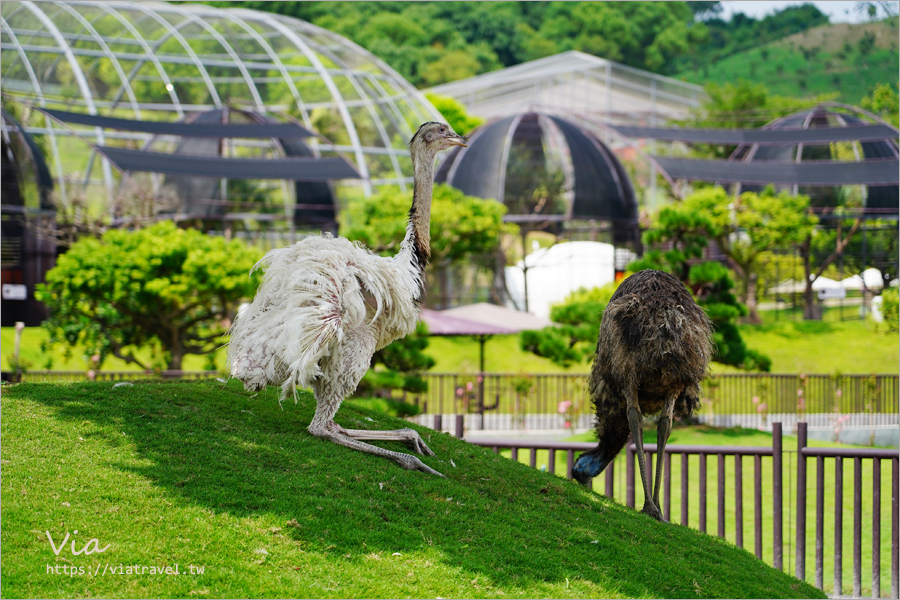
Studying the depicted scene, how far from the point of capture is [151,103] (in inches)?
995

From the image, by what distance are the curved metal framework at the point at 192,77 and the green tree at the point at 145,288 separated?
28.6ft

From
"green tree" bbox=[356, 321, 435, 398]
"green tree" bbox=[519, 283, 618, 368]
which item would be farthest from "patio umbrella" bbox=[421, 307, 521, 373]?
"green tree" bbox=[356, 321, 435, 398]

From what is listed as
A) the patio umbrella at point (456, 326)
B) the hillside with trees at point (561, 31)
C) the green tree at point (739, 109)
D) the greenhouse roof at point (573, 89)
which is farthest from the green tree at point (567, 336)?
the hillside with trees at point (561, 31)

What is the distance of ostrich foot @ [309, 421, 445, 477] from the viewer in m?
5.09

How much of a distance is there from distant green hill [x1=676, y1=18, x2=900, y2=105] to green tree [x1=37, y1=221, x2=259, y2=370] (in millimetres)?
35951

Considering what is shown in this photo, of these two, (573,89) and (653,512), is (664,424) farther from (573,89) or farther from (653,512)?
(573,89)

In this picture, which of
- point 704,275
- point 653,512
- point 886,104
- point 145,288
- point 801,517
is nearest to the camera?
point 653,512

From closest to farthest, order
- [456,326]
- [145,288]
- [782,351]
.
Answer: [145,288] < [456,326] < [782,351]

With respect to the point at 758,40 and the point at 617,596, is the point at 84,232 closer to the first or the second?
the point at 617,596

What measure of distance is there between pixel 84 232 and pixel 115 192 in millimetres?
1453

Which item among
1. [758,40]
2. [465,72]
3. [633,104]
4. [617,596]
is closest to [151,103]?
[617,596]

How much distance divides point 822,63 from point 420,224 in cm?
5677

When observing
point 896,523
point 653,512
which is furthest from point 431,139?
point 896,523

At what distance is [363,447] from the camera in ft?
16.9
